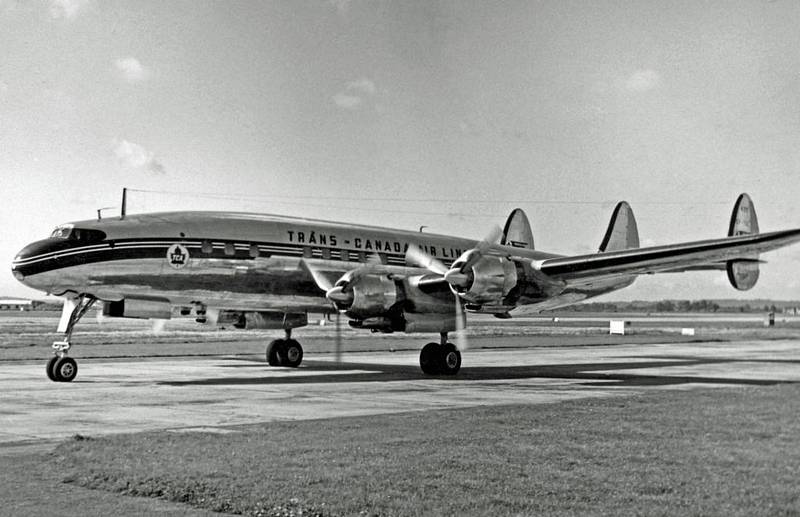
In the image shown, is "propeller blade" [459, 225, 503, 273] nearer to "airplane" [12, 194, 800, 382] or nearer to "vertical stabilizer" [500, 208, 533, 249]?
"airplane" [12, 194, 800, 382]

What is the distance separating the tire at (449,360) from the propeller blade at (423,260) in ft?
6.80

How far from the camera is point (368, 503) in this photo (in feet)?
20.2

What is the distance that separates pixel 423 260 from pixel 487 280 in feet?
10.1

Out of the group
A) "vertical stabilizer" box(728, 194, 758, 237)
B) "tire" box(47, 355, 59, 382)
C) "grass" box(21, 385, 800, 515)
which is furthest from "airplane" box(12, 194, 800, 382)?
"grass" box(21, 385, 800, 515)

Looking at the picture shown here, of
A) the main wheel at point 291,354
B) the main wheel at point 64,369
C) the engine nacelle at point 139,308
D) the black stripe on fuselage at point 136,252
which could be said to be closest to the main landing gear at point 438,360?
the black stripe on fuselage at point 136,252

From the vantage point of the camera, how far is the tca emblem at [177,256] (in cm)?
1841

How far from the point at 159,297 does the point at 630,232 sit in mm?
17447

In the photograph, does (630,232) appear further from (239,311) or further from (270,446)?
(270,446)

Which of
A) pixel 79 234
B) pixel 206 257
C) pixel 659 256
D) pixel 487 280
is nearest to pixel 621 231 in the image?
pixel 659 256

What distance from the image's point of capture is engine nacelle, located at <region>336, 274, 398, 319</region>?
18.8 metres

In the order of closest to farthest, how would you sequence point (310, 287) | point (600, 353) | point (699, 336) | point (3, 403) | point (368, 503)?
point (368, 503), point (3, 403), point (310, 287), point (600, 353), point (699, 336)

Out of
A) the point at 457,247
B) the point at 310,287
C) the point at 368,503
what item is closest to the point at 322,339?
the point at 457,247

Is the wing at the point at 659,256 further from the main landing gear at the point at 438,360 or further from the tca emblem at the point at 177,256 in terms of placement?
the tca emblem at the point at 177,256

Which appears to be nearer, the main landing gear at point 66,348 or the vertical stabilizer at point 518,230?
the main landing gear at point 66,348
